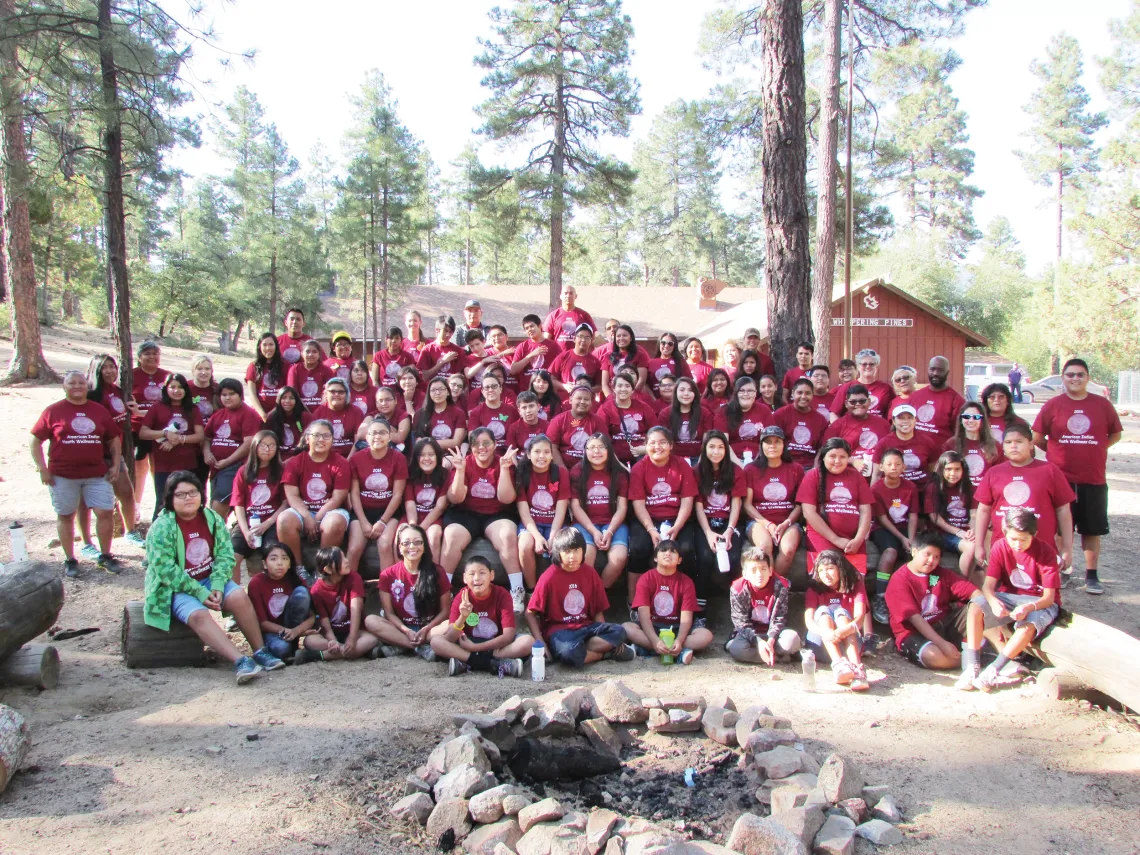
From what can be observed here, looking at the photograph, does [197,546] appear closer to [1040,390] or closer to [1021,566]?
[1021,566]

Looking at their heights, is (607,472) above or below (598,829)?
above

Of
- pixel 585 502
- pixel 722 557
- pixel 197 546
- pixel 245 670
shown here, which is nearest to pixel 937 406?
pixel 722 557

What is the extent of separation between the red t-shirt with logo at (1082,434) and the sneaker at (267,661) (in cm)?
654

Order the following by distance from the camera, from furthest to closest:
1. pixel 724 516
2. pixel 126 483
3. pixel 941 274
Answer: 1. pixel 941 274
2. pixel 126 483
3. pixel 724 516

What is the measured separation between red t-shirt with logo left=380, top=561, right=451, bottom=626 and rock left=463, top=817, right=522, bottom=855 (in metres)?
2.47

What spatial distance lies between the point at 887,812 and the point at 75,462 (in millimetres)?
6797

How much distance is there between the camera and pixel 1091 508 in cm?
680

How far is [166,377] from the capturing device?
8.15m

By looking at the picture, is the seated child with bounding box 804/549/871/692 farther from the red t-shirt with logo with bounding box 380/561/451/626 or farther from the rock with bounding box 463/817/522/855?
the rock with bounding box 463/817/522/855

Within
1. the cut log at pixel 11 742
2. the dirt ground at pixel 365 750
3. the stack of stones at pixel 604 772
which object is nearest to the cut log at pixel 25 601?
the dirt ground at pixel 365 750

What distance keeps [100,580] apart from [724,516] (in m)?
5.37

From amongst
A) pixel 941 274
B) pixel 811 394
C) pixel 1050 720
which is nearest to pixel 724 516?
pixel 811 394

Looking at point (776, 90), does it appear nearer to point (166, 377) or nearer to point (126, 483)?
point (166, 377)

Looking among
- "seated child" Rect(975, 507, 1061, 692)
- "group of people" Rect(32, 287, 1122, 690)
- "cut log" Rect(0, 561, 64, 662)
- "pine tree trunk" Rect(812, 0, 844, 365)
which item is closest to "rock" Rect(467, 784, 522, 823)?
"group of people" Rect(32, 287, 1122, 690)
